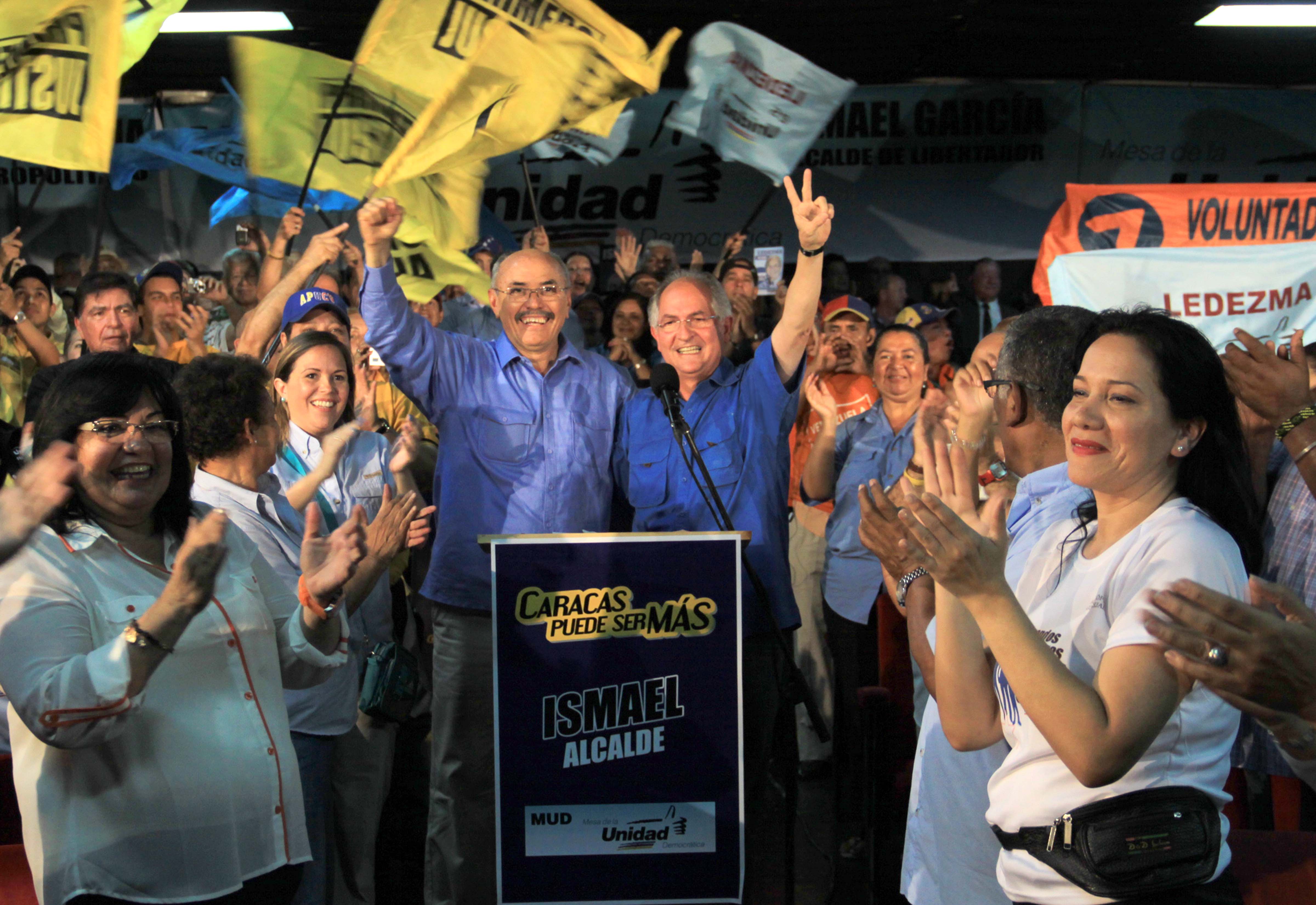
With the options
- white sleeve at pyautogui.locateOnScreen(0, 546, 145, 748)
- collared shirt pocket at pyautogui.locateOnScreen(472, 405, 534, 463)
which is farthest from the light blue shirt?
white sleeve at pyautogui.locateOnScreen(0, 546, 145, 748)

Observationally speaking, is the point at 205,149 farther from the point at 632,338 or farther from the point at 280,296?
the point at 280,296

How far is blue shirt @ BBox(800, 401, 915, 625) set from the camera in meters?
5.15

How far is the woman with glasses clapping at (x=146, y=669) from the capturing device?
212 centimetres

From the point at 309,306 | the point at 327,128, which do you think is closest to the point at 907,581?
the point at 309,306

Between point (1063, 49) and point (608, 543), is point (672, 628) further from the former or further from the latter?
point (1063, 49)

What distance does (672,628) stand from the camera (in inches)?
140

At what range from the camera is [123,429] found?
238cm

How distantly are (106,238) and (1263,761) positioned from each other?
34.8 ft

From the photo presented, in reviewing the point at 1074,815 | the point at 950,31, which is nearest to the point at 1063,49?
the point at 950,31

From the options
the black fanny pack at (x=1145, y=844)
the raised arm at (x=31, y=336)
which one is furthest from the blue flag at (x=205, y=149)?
the black fanny pack at (x=1145, y=844)

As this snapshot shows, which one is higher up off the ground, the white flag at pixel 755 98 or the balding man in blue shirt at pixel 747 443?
the white flag at pixel 755 98

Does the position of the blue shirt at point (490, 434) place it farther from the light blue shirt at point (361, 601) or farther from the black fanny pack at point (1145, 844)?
the black fanny pack at point (1145, 844)

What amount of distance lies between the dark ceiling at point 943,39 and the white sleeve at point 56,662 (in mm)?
7769

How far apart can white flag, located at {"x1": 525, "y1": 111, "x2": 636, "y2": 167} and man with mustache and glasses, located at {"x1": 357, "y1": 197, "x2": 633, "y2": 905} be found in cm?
388
